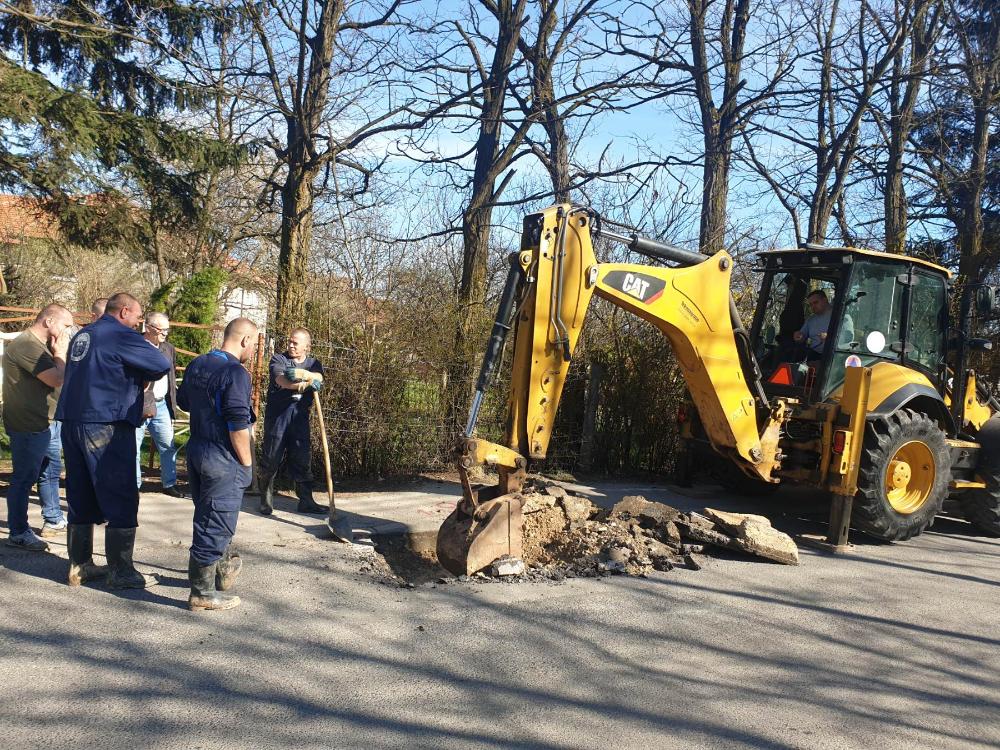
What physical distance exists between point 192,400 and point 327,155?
240 inches

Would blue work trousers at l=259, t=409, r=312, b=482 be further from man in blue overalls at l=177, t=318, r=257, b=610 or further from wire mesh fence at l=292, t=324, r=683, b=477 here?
man in blue overalls at l=177, t=318, r=257, b=610

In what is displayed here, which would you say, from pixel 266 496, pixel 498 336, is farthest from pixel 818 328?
pixel 266 496

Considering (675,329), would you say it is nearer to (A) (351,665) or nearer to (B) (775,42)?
(A) (351,665)

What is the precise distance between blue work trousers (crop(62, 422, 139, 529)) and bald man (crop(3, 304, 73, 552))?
863 mm

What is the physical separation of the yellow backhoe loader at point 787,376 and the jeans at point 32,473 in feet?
9.68

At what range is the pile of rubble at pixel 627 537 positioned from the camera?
6.57 meters

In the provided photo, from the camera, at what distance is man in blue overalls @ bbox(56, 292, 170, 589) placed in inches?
201

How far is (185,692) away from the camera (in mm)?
3947

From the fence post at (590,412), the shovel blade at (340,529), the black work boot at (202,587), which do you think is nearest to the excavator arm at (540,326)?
the shovel blade at (340,529)

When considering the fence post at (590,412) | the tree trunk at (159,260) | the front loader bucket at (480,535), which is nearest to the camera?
the front loader bucket at (480,535)

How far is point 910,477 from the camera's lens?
8.27 m

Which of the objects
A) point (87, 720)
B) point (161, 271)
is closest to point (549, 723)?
point (87, 720)

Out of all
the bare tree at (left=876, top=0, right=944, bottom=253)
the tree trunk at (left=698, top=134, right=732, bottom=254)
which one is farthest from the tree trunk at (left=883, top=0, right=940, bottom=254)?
the tree trunk at (left=698, top=134, right=732, bottom=254)

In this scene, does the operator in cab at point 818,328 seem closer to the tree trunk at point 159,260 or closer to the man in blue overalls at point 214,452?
the man in blue overalls at point 214,452
